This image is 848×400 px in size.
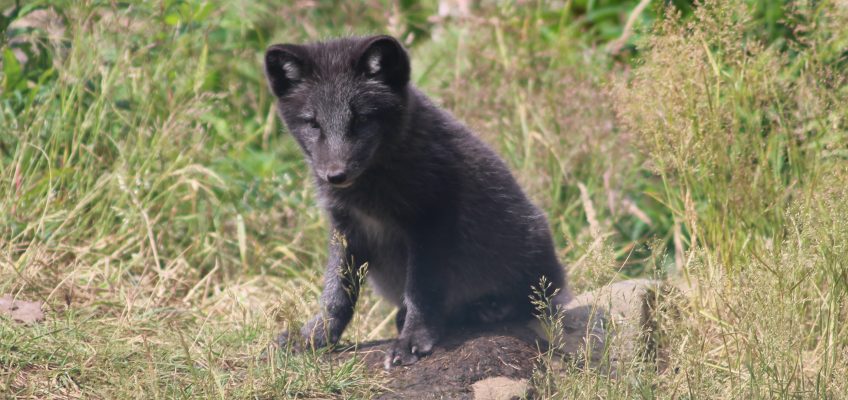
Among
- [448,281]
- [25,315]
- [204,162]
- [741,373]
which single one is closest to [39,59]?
[204,162]

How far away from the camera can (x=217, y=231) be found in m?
5.51

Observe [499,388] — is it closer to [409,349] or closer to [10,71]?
[409,349]

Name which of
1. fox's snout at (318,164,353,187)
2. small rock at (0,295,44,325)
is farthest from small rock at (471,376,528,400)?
small rock at (0,295,44,325)

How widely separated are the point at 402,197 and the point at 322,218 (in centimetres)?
187

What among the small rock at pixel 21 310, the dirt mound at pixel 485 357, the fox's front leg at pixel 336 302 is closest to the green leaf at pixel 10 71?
the small rock at pixel 21 310

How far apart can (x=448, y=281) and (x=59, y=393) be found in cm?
167

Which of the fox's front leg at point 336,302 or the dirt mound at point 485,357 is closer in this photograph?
the dirt mound at point 485,357

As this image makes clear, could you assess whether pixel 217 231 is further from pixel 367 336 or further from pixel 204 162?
pixel 367 336

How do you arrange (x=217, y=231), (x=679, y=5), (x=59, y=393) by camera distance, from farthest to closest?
(x=679, y=5)
(x=217, y=231)
(x=59, y=393)

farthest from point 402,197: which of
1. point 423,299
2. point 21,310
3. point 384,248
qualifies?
point 21,310

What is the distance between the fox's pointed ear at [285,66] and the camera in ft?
13.6

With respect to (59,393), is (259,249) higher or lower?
lower

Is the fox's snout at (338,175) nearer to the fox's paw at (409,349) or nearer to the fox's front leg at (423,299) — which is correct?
the fox's front leg at (423,299)

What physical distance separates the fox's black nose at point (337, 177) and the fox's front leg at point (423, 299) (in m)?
0.49
